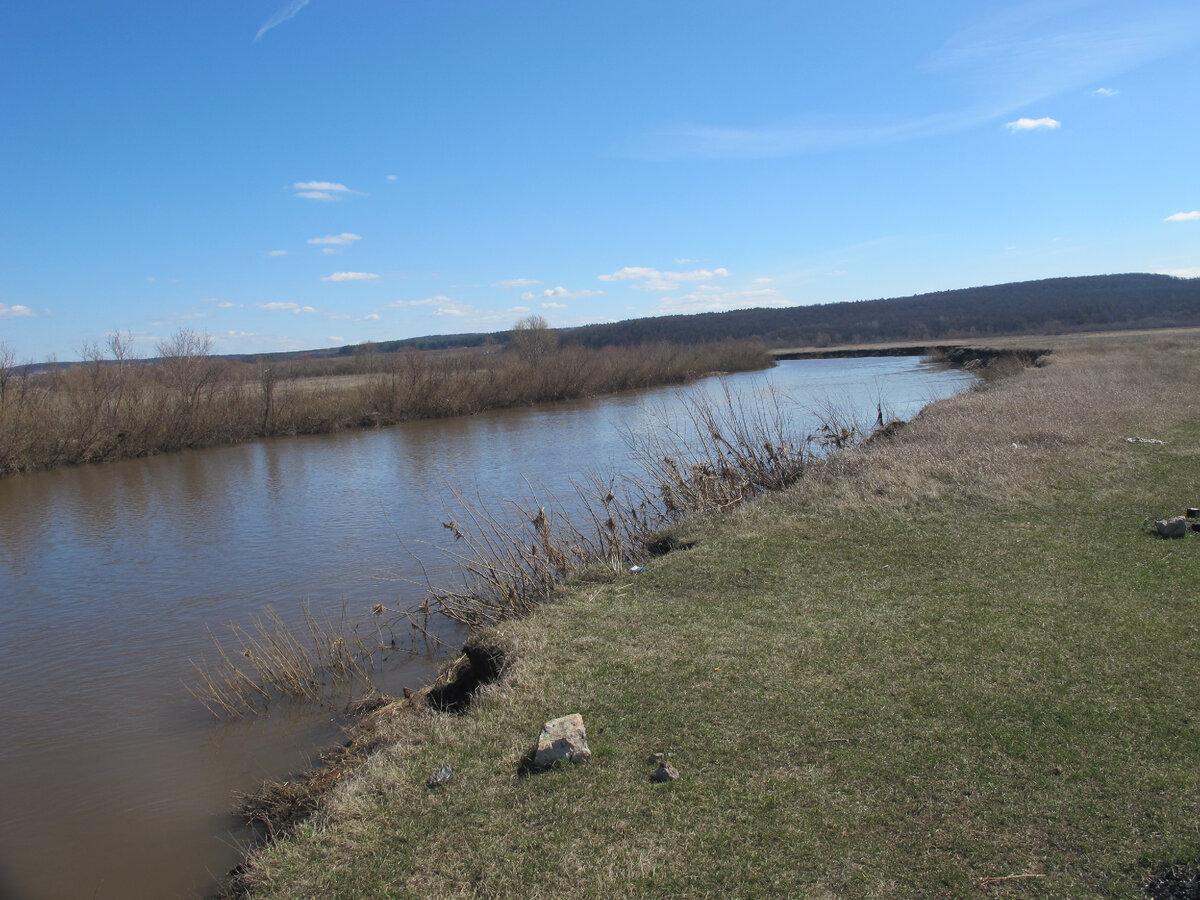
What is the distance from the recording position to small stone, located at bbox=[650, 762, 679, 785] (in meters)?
4.00

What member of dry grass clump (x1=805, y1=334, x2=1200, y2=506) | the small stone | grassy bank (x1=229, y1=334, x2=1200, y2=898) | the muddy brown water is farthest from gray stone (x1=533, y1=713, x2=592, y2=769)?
dry grass clump (x1=805, y1=334, x2=1200, y2=506)

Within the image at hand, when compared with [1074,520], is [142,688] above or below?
below

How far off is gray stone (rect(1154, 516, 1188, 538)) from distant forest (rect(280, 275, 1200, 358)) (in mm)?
66221

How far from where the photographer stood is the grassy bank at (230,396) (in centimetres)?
2570

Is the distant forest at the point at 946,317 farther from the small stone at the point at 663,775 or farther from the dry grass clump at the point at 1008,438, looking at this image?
the small stone at the point at 663,775

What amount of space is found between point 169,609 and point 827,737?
374 inches

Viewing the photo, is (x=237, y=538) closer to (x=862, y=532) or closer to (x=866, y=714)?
(x=862, y=532)

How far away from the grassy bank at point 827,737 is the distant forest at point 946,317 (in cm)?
6686

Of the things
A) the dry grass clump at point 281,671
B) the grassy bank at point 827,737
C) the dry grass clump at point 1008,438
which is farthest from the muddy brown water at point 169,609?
the dry grass clump at point 1008,438

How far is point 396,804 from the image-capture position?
4.16 metres

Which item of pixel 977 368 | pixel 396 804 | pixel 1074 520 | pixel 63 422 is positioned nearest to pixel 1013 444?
pixel 1074 520

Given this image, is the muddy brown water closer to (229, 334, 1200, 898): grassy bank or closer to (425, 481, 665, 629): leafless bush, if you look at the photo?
(425, 481, 665, 629): leafless bush

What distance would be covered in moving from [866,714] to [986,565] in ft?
10.1

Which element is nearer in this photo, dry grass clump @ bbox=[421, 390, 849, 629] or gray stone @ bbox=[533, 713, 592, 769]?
gray stone @ bbox=[533, 713, 592, 769]
